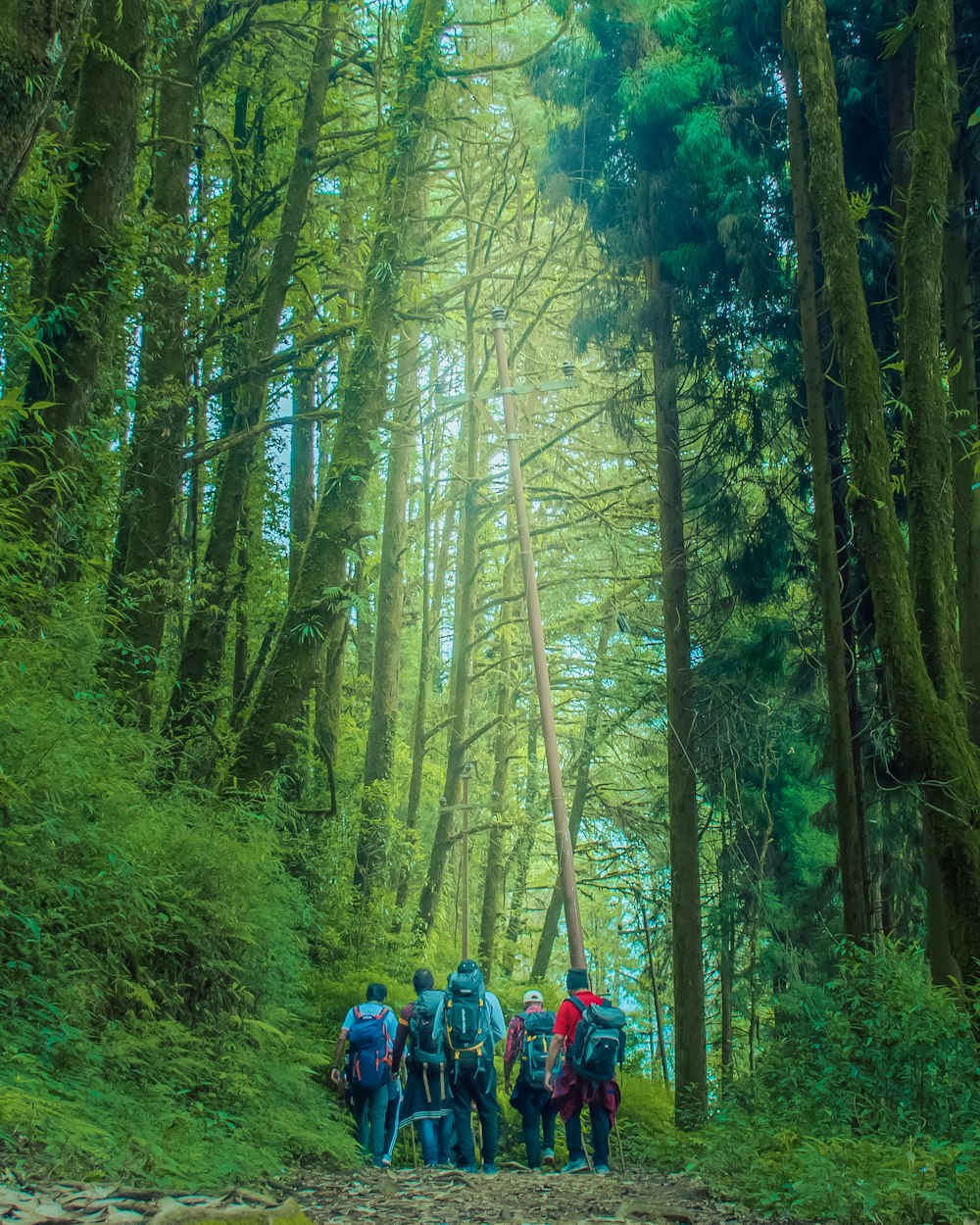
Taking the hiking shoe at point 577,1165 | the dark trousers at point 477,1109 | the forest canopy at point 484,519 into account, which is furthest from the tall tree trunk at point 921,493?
the dark trousers at point 477,1109

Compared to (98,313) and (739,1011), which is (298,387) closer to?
(98,313)

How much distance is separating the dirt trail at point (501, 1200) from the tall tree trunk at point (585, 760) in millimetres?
11321

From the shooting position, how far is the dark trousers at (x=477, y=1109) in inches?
408

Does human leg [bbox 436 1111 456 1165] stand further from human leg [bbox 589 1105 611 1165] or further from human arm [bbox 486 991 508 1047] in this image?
human leg [bbox 589 1105 611 1165]

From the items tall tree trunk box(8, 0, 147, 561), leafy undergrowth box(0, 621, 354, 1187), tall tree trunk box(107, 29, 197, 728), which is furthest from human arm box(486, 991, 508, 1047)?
tall tree trunk box(8, 0, 147, 561)

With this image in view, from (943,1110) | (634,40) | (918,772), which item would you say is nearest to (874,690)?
(918,772)

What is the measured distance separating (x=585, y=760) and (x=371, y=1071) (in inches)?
523

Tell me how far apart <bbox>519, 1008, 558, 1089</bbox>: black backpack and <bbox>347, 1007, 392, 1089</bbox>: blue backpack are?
53.6 inches

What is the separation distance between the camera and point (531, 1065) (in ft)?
35.2

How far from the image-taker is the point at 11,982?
6.27m

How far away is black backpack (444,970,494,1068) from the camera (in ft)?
33.6

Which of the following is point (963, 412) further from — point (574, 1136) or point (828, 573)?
point (574, 1136)

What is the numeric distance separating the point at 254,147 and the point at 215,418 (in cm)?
432

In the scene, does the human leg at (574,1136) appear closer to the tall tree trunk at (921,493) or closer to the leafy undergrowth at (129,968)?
the leafy undergrowth at (129,968)
